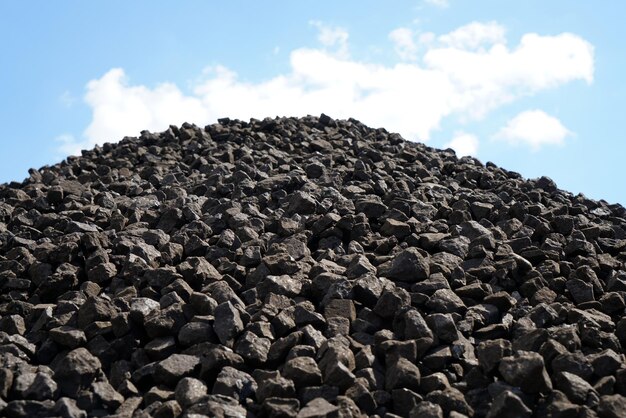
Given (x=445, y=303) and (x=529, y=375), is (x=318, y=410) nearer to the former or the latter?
(x=529, y=375)

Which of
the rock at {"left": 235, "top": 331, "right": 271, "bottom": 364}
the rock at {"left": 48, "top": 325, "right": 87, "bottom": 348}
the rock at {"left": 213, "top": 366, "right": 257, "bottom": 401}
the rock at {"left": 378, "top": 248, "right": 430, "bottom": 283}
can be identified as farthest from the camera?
the rock at {"left": 378, "top": 248, "right": 430, "bottom": 283}

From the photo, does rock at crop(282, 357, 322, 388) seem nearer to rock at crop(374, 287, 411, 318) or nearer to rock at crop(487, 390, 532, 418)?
rock at crop(374, 287, 411, 318)

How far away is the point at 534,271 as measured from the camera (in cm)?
545

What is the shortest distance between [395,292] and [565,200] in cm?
471

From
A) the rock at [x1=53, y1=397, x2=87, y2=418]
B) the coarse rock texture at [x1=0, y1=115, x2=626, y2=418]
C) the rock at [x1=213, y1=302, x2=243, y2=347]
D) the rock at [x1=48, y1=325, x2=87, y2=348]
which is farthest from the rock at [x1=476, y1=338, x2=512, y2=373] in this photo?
the rock at [x1=48, y1=325, x2=87, y2=348]

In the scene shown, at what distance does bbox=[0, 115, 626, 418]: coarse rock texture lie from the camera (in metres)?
3.87

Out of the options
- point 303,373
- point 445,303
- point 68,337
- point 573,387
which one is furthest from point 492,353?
point 68,337

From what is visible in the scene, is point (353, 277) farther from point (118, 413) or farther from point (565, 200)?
point (565, 200)

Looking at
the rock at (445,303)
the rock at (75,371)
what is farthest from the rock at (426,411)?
the rock at (75,371)

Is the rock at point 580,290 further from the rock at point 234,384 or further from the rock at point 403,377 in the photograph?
the rock at point 234,384

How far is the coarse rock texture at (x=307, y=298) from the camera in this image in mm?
3869

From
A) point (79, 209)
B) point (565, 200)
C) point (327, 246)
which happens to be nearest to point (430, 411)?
point (327, 246)

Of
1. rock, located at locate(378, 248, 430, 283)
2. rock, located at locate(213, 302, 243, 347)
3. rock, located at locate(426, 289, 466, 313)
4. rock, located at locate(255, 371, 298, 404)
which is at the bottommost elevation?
rock, located at locate(255, 371, 298, 404)

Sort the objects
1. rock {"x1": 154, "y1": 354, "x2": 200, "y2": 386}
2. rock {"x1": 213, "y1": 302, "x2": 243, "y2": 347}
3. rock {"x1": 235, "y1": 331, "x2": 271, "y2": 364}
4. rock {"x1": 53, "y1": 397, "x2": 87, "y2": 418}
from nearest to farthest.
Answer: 1. rock {"x1": 53, "y1": 397, "x2": 87, "y2": 418}
2. rock {"x1": 154, "y1": 354, "x2": 200, "y2": 386}
3. rock {"x1": 235, "y1": 331, "x2": 271, "y2": 364}
4. rock {"x1": 213, "y1": 302, "x2": 243, "y2": 347}
